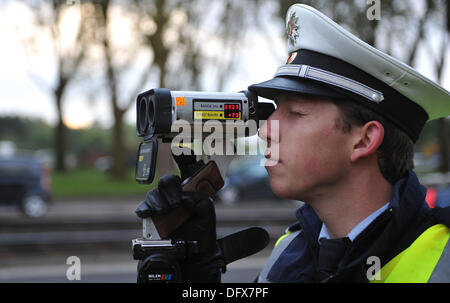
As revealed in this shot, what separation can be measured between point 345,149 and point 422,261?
1.20 feet

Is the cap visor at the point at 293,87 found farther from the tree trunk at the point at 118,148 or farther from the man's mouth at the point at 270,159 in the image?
the tree trunk at the point at 118,148

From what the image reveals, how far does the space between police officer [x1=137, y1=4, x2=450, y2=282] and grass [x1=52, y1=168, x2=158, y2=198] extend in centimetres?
1905

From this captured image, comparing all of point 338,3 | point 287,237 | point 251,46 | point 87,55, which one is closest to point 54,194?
point 87,55

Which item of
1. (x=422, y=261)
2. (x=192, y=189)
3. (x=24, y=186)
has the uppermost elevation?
(x=192, y=189)

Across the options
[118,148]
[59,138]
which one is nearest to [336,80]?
[118,148]

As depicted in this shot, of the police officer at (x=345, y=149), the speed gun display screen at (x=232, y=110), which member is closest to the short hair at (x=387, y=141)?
the police officer at (x=345, y=149)

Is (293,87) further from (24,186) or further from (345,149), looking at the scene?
(24,186)

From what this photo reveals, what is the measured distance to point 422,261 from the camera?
1512 mm

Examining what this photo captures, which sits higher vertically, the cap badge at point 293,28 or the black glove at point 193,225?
the cap badge at point 293,28

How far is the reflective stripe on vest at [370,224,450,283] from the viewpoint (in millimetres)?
1486

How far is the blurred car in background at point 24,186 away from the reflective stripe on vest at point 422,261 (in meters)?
14.0

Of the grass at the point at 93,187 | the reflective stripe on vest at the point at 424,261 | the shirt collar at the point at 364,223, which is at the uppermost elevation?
the shirt collar at the point at 364,223

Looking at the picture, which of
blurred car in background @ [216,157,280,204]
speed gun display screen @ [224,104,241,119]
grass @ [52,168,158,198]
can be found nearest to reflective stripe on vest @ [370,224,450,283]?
speed gun display screen @ [224,104,241,119]

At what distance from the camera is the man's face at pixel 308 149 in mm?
1675
